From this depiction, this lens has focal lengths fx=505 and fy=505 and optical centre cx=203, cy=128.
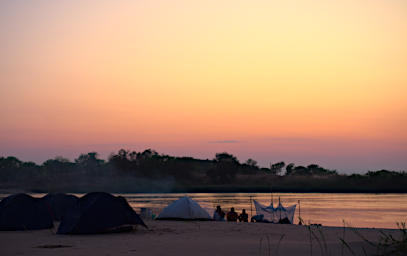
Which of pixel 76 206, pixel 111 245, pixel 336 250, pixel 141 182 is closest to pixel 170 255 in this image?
pixel 111 245

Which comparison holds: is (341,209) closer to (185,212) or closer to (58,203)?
(185,212)

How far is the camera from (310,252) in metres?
13.0

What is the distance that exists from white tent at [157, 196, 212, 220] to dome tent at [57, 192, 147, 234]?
6741 millimetres

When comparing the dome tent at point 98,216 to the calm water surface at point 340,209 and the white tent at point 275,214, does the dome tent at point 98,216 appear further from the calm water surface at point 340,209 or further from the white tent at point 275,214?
the white tent at point 275,214

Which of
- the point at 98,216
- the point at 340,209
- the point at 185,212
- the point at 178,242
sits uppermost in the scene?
the point at 98,216

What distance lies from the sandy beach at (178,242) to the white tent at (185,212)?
13.2 feet

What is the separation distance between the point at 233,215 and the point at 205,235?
9.06 meters

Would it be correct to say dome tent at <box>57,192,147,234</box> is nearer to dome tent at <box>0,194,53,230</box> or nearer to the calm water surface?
dome tent at <box>0,194,53,230</box>

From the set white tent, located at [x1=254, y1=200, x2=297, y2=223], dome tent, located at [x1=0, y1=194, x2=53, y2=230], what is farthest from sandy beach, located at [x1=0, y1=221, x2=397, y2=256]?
white tent, located at [x1=254, y1=200, x2=297, y2=223]

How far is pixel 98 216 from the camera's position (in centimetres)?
1867

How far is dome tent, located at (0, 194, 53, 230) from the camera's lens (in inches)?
810

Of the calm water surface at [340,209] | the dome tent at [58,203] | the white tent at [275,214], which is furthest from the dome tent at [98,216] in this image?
the white tent at [275,214]

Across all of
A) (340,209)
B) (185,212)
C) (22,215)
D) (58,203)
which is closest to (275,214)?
(185,212)

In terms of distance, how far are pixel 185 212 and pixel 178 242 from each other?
10.3 m
